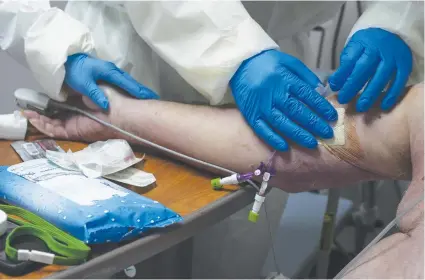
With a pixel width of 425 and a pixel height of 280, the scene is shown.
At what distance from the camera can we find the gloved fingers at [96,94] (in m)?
1.13

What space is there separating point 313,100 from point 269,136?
11cm

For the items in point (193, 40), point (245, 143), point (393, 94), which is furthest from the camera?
point (193, 40)

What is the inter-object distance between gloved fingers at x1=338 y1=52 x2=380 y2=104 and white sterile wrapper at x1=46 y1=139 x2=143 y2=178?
424 millimetres

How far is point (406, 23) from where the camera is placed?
39.6 inches

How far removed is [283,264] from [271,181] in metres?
0.80

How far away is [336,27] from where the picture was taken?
2.25m

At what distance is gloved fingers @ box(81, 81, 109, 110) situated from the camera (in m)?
1.13

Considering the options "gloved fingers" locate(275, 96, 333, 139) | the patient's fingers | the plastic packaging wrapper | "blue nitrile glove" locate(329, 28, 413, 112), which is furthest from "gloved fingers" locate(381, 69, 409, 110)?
the patient's fingers

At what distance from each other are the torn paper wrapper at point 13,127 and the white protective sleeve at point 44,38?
105 mm

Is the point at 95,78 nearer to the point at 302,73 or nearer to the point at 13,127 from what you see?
the point at 13,127

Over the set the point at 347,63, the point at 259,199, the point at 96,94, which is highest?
the point at 347,63

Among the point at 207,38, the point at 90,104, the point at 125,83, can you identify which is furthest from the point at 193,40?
the point at 90,104

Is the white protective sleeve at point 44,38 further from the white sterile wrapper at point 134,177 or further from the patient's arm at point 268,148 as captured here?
the white sterile wrapper at point 134,177

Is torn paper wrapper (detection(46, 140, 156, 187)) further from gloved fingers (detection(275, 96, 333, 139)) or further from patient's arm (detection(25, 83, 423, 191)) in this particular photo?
gloved fingers (detection(275, 96, 333, 139))
